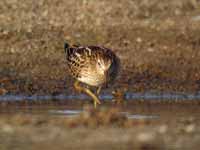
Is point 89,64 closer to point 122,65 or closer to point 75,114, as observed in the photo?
point 75,114

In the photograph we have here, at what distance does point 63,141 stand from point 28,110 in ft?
10.8

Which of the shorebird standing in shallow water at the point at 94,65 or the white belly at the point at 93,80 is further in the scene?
the white belly at the point at 93,80

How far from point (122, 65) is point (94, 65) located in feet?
9.90

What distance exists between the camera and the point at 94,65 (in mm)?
14609

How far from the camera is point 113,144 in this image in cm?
1046

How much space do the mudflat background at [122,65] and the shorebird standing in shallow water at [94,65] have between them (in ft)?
1.54

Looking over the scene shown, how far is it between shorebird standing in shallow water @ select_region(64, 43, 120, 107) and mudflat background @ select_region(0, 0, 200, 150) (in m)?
0.47

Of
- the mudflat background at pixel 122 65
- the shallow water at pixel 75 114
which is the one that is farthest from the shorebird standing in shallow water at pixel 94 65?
the shallow water at pixel 75 114

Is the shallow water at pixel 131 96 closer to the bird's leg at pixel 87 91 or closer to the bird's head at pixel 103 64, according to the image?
the bird's leg at pixel 87 91

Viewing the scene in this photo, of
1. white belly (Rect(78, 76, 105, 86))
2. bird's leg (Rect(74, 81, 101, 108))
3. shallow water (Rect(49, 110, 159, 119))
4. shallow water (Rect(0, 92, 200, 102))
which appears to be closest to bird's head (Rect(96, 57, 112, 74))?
white belly (Rect(78, 76, 105, 86))

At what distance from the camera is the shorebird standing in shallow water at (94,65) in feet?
47.4

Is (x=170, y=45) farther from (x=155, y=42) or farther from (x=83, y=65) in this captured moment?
(x=83, y=65)

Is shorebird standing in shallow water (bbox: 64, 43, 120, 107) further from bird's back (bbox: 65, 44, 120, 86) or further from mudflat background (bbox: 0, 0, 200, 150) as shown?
mudflat background (bbox: 0, 0, 200, 150)

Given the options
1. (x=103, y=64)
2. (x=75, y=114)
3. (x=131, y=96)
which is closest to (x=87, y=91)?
Result: (x=103, y=64)
